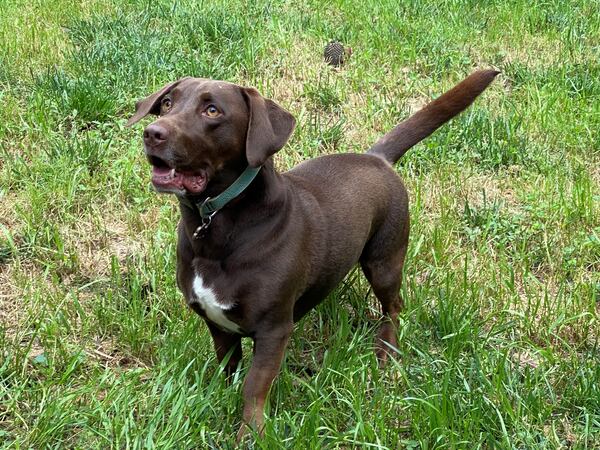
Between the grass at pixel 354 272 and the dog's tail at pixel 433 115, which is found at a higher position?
the dog's tail at pixel 433 115

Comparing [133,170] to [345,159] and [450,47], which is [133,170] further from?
[450,47]

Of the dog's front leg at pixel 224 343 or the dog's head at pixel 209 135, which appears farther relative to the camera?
the dog's front leg at pixel 224 343

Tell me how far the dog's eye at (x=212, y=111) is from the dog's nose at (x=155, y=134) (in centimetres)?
26

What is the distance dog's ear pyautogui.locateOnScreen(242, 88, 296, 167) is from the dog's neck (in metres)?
0.16

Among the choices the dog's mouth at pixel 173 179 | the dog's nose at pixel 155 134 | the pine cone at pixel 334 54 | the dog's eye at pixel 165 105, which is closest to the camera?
the dog's nose at pixel 155 134

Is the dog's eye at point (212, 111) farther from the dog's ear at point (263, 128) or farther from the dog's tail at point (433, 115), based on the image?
the dog's tail at point (433, 115)

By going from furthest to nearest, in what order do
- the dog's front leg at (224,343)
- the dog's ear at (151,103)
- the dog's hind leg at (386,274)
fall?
the dog's hind leg at (386,274) < the dog's front leg at (224,343) < the dog's ear at (151,103)

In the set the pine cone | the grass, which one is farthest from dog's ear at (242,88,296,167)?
the pine cone

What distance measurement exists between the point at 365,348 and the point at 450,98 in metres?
1.30

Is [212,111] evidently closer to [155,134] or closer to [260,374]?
[155,134]

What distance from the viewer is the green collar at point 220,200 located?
3.14 metres

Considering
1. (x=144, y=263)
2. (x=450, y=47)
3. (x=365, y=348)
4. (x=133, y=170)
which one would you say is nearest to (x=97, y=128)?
(x=133, y=170)

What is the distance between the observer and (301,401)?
351 cm

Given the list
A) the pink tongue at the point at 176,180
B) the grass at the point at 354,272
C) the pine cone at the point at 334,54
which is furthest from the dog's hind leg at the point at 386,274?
the pine cone at the point at 334,54
